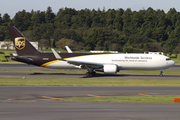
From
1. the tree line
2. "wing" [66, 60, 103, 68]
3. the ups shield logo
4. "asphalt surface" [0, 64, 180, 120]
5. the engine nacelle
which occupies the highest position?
the tree line

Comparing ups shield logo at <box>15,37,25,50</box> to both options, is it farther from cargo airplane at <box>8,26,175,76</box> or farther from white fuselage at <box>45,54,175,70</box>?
white fuselage at <box>45,54,175,70</box>

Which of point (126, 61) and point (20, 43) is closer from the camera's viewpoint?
point (126, 61)

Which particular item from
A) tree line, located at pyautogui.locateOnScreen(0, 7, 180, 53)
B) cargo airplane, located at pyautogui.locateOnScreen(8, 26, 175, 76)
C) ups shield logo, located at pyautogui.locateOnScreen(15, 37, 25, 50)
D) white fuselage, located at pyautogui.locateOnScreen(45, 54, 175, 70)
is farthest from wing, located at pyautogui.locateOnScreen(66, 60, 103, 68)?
tree line, located at pyautogui.locateOnScreen(0, 7, 180, 53)

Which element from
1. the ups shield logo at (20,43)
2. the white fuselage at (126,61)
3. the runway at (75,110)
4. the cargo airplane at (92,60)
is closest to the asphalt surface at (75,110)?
the runway at (75,110)

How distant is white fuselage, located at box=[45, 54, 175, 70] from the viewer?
144 feet

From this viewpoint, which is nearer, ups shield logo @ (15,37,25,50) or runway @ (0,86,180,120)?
runway @ (0,86,180,120)

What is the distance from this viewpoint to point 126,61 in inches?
1720

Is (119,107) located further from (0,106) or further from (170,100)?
(0,106)

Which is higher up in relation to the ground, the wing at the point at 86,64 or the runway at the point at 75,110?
the wing at the point at 86,64

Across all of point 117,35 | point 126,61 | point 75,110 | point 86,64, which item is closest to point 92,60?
point 86,64

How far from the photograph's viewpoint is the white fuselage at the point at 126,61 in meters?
43.8

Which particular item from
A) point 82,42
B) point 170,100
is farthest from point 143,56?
point 82,42

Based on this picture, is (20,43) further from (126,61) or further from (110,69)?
(126,61)

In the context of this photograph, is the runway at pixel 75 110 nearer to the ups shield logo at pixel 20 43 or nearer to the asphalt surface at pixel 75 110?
the asphalt surface at pixel 75 110
